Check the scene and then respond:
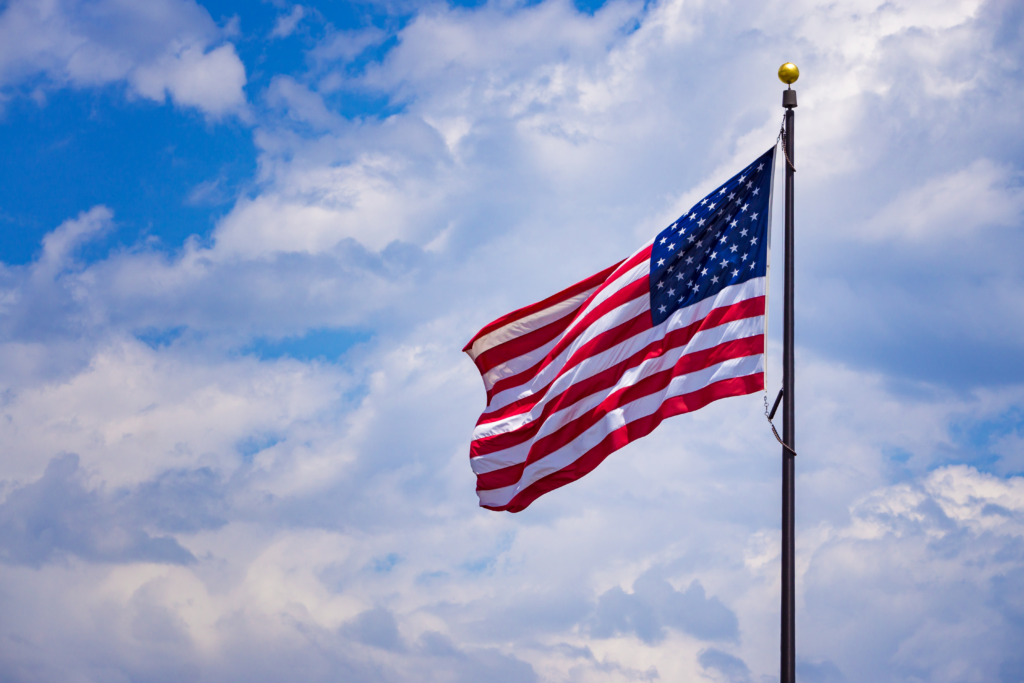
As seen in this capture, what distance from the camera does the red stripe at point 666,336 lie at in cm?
1823

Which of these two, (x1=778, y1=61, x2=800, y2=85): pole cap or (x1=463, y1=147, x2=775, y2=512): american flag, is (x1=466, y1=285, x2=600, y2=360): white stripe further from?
(x1=778, y1=61, x2=800, y2=85): pole cap

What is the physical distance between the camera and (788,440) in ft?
55.0

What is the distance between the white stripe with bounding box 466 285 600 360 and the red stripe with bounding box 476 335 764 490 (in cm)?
226

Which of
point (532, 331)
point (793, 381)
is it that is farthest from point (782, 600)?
point (532, 331)

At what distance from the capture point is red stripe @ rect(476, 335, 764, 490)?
59.5 ft

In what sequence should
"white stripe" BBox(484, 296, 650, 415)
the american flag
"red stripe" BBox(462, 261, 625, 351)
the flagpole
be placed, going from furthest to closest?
"red stripe" BBox(462, 261, 625, 351) < "white stripe" BBox(484, 296, 650, 415) < the american flag < the flagpole

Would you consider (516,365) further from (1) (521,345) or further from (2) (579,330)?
(2) (579,330)

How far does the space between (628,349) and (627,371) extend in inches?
18.0

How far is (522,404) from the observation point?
22266 millimetres

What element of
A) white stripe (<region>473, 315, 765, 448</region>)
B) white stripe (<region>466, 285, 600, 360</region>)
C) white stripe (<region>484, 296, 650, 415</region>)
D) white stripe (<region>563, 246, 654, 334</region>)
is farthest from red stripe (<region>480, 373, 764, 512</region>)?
white stripe (<region>466, 285, 600, 360</region>)

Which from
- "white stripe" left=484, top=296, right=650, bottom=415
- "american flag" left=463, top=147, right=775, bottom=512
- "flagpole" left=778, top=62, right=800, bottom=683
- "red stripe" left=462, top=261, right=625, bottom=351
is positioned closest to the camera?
"flagpole" left=778, top=62, right=800, bottom=683

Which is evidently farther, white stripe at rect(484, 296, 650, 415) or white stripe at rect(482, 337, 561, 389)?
white stripe at rect(482, 337, 561, 389)

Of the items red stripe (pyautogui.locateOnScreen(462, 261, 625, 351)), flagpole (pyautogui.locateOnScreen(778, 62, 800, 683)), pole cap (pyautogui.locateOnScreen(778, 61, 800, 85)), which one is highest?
pole cap (pyautogui.locateOnScreen(778, 61, 800, 85))

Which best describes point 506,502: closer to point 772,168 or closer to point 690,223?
point 690,223
